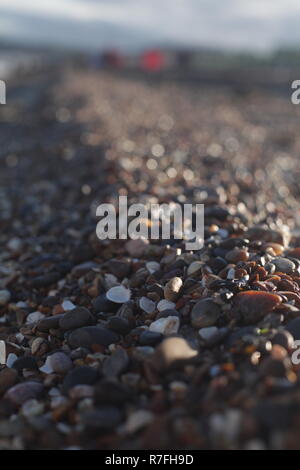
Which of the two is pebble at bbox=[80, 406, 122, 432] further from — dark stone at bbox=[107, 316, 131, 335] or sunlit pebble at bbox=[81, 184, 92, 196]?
sunlit pebble at bbox=[81, 184, 92, 196]

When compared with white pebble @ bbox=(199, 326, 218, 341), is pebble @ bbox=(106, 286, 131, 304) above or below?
above

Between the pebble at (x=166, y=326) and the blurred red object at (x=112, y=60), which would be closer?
the pebble at (x=166, y=326)

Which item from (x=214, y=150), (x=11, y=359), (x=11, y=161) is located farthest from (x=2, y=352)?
(x=214, y=150)

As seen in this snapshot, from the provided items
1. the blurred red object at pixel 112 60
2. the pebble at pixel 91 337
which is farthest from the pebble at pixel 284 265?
the blurred red object at pixel 112 60

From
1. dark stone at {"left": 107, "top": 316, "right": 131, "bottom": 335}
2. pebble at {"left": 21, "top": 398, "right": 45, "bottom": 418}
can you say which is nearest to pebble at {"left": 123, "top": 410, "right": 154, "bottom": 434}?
pebble at {"left": 21, "top": 398, "right": 45, "bottom": 418}

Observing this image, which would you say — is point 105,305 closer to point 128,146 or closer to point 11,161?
point 128,146

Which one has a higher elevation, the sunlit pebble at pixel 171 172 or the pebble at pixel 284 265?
the sunlit pebble at pixel 171 172

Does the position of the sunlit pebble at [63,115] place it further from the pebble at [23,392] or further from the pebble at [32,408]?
the pebble at [32,408]
